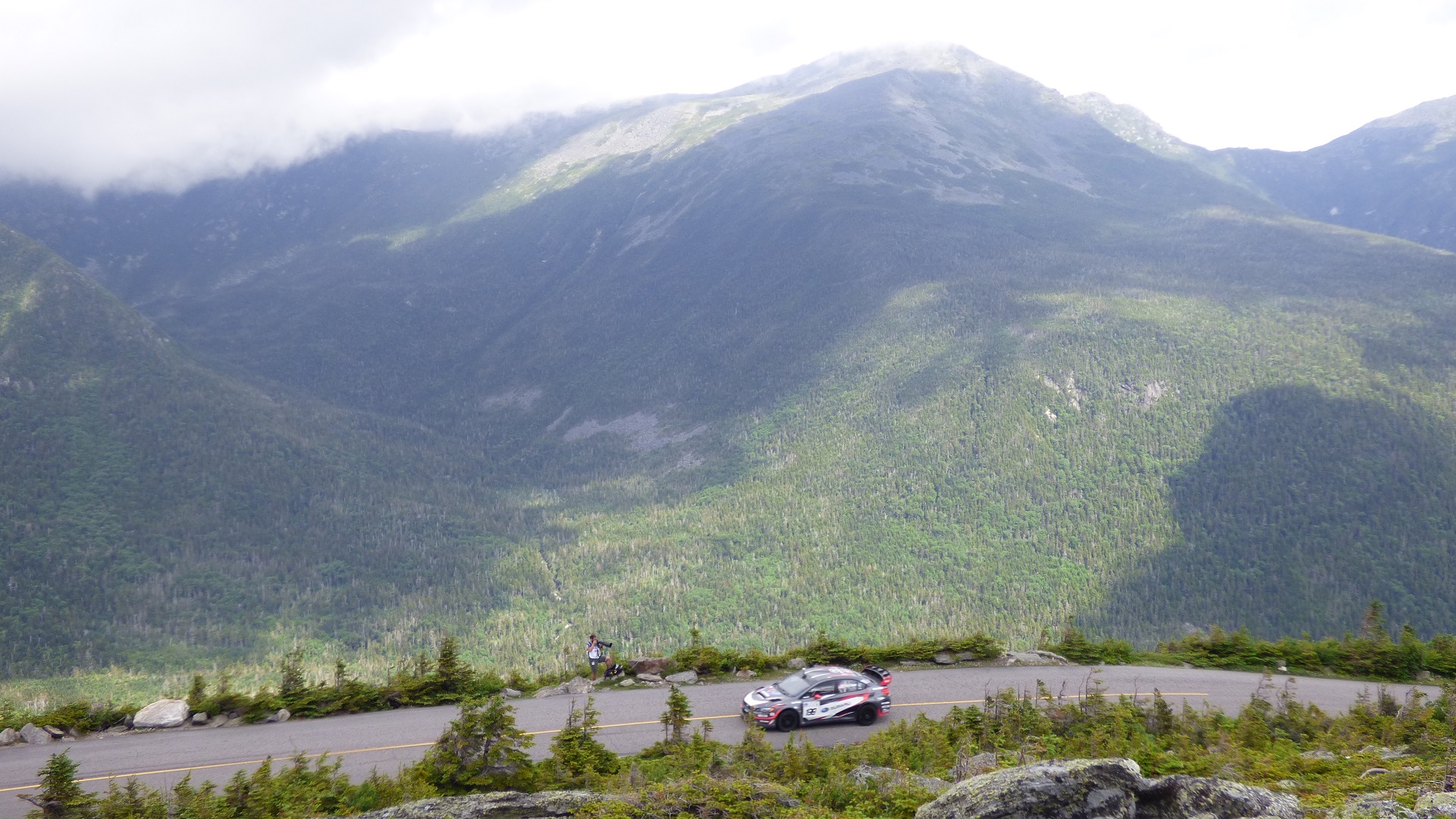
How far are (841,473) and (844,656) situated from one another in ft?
306

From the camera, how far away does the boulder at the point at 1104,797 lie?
13.9m

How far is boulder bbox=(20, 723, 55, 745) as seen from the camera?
30344 millimetres

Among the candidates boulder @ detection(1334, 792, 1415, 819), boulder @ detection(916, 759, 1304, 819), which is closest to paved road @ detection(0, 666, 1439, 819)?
boulder @ detection(916, 759, 1304, 819)

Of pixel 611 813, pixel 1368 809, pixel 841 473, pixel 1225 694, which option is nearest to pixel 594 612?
pixel 841 473

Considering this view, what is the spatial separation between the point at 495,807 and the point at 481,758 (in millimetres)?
4743

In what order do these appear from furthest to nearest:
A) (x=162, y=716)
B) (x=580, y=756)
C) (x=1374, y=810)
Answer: (x=162, y=716)
(x=580, y=756)
(x=1374, y=810)

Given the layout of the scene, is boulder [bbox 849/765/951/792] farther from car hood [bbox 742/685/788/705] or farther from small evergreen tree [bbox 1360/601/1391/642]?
small evergreen tree [bbox 1360/601/1391/642]

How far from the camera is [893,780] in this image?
20641mm

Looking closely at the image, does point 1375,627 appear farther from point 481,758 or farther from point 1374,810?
point 481,758

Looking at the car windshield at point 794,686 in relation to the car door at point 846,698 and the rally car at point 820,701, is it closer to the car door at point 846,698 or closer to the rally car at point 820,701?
the rally car at point 820,701

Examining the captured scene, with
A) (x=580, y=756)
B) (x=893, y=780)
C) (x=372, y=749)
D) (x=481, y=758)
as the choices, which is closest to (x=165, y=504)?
(x=372, y=749)

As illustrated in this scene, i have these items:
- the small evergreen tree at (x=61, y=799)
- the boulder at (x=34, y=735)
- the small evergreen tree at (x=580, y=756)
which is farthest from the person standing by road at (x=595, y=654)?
the boulder at (x=34, y=735)

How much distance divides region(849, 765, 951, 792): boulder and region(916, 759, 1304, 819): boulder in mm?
4979

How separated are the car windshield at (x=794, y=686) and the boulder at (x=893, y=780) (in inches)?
349
